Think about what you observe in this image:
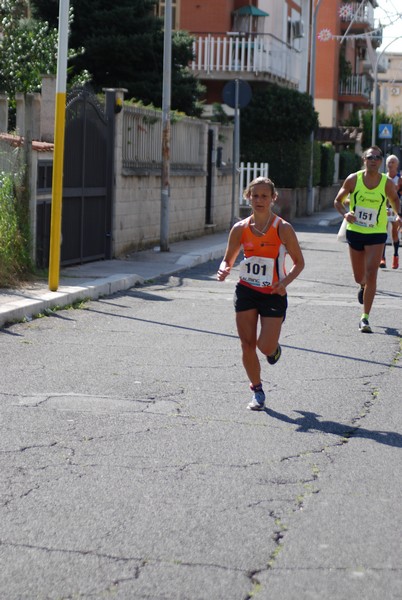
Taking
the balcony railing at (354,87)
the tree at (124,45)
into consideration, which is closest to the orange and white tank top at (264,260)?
the tree at (124,45)

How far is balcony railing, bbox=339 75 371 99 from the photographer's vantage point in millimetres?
64938

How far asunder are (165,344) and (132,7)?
65.0 feet

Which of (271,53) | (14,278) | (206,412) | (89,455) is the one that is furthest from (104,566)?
(271,53)

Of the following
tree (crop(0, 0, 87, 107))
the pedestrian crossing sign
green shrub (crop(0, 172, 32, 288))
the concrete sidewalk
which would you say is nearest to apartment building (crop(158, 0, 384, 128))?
the pedestrian crossing sign

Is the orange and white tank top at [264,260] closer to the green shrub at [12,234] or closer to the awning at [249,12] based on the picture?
the green shrub at [12,234]

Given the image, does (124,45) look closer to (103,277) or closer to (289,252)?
(103,277)

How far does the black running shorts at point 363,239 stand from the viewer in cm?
1227

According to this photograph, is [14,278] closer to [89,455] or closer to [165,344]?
[165,344]

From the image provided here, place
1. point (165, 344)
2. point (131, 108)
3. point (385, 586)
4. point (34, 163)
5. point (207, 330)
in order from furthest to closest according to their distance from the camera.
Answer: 1. point (131, 108)
2. point (34, 163)
3. point (207, 330)
4. point (165, 344)
5. point (385, 586)

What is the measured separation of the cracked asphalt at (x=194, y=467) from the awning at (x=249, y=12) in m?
29.1

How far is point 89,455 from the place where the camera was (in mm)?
6543

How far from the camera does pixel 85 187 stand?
56.7 feet

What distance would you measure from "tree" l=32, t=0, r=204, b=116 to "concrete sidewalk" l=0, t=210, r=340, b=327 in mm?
7054

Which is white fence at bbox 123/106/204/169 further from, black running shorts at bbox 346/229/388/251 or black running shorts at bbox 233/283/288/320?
black running shorts at bbox 233/283/288/320
